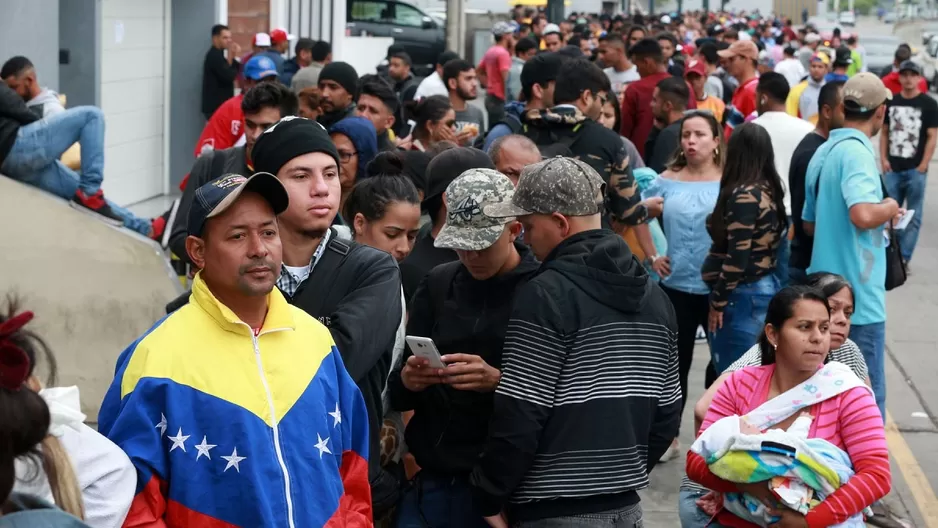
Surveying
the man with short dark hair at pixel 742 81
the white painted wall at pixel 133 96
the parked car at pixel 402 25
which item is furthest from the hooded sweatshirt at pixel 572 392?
the parked car at pixel 402 25

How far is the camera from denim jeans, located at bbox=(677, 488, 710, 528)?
4672 millimetres

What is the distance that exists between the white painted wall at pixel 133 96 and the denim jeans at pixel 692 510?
30.6ft

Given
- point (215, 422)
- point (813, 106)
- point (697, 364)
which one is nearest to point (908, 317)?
point (697, 364)

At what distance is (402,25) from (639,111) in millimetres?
22441

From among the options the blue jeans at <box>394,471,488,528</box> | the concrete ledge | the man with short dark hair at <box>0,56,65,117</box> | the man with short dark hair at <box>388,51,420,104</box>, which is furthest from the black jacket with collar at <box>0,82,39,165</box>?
the man with short dark hair at <box>388,51,420,104</box>

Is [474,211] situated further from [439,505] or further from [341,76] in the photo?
[341,76]

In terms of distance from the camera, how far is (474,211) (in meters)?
4.07

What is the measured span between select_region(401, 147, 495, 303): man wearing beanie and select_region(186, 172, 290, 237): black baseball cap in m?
1.49

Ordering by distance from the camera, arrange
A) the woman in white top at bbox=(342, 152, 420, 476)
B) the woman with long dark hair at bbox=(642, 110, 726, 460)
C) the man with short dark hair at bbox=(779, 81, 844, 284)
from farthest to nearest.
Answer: the woman with long dark hair at bbox=(642, 110, 726, 460)
the man with short dark hair at bbox=(779, 81, 844, 284)
the woman in white top at bbox=(342, 152, 420, 476)

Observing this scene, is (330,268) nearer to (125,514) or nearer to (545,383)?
(545,383)

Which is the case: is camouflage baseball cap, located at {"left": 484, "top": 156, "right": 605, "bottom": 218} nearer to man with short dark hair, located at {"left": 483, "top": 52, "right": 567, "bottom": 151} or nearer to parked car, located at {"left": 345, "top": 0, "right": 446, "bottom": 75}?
man with short dark hair, located at {"left": 483, "top": 52, "right": 567, "bottom": 151}

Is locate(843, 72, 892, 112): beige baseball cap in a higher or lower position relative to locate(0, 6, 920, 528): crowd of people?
higher

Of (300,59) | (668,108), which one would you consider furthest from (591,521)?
(300,59)

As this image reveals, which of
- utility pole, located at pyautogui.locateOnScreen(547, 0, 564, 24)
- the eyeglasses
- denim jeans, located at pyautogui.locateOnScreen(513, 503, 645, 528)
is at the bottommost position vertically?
denim jeans, located at pyautogui.locateOnScreen(513, 503, 645, 528)
